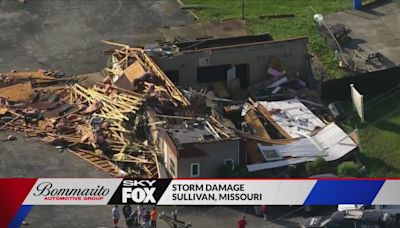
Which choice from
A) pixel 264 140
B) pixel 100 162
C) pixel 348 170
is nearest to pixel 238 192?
pixel 348 170

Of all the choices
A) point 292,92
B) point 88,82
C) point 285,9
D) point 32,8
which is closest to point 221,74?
point 292,92

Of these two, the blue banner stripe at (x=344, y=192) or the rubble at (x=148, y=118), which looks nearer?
the blue banner stripe at (x=344, y=192)

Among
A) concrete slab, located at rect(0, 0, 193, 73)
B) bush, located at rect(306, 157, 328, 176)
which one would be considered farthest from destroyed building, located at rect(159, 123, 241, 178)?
concrete slab, located at rect(0, 0, 193, 73)

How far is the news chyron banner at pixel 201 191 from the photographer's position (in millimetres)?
29828

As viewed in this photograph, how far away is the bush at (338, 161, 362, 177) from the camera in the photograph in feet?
140

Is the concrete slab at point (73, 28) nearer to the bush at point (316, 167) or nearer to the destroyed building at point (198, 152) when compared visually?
the destroyed building at point (198, 152)

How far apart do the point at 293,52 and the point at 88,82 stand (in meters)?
10.0

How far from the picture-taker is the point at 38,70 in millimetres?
52344

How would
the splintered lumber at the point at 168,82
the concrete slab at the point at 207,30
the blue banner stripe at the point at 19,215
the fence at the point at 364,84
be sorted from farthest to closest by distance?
the concrete slab at the point at 207,30
the fence at the point at 364,84
the splintered lumber at the point at 168,82
the blue banner stripe at the point at 19,215

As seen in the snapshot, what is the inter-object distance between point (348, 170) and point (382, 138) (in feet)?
14.6

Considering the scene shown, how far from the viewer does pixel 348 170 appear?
42562 millimetres

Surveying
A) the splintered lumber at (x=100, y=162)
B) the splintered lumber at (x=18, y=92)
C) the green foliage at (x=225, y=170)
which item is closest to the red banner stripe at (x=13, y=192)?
the splintered lumber at (x=100, y=162)

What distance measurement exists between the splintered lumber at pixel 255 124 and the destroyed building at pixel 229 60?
3.05 metres

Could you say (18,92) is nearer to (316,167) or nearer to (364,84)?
(316,167)
